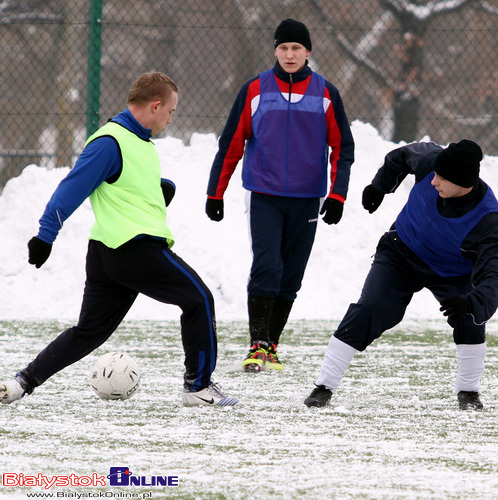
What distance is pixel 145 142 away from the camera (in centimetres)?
520

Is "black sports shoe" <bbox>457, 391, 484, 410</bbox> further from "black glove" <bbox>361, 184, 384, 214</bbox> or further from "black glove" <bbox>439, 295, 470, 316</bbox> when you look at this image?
"black glove" <bbox>361, 184, 384, 214</bbox>

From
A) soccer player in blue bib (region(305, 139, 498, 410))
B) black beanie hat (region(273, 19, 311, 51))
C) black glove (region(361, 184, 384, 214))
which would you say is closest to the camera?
soccer player in blue bib (region(305, 139, 498, 410))

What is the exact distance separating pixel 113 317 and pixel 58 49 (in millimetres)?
10037

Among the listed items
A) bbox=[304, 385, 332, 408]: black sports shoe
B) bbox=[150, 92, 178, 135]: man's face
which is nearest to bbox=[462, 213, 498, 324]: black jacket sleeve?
bbox=[304, 385, 332, 408]: black sports shoe

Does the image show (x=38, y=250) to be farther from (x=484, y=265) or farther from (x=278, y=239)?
(x=278, y=239)

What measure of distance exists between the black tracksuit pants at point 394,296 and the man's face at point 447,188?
1.37ft

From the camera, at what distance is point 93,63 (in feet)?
34.6

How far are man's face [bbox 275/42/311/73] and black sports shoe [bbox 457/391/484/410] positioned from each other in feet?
8.24

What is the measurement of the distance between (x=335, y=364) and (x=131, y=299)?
1.07 meters

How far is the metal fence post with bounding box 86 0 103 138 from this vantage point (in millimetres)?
10508

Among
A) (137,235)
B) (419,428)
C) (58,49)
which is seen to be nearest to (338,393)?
(419,428)

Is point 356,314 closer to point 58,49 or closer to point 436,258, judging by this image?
point 436,258

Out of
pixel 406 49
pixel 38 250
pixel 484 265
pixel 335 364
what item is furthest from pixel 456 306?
pixel 406 49

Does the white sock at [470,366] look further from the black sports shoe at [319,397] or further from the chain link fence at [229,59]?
the chain link fence at [229,59]
